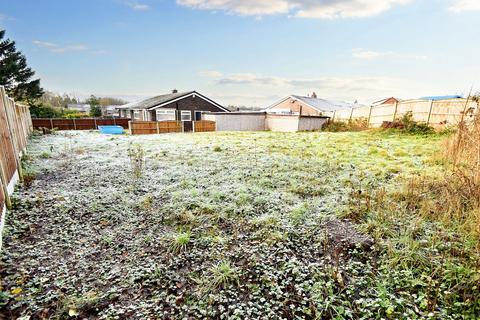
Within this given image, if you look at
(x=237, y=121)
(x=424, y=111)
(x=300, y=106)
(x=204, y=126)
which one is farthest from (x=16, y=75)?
(x=424, y=111)

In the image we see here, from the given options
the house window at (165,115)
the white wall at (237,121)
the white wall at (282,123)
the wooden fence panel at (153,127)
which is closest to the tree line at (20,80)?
the house window at (165,115)

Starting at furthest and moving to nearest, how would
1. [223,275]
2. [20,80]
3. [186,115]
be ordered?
[20,80]
[186,115]
[223,275]

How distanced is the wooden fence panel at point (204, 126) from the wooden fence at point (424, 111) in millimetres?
11434

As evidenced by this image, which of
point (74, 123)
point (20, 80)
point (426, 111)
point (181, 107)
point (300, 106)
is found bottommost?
point (74, 123)

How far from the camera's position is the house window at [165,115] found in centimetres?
2127

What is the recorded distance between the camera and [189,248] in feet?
7.89

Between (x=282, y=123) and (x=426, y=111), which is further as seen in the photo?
(x=282, y=123)

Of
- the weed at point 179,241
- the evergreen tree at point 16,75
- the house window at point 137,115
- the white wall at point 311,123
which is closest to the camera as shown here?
the weed at point 179,241

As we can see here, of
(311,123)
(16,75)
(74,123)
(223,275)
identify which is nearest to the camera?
(223,275)

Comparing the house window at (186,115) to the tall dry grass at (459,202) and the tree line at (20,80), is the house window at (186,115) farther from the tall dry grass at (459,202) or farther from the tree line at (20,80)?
the tall dry grass at (459,202)

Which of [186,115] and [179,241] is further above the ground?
[186,115]

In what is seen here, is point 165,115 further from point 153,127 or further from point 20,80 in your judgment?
point 20,80

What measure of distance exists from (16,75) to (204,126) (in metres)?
23.3

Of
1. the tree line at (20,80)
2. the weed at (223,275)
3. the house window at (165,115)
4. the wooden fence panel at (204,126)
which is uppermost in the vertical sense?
the tree line at (20,80)
